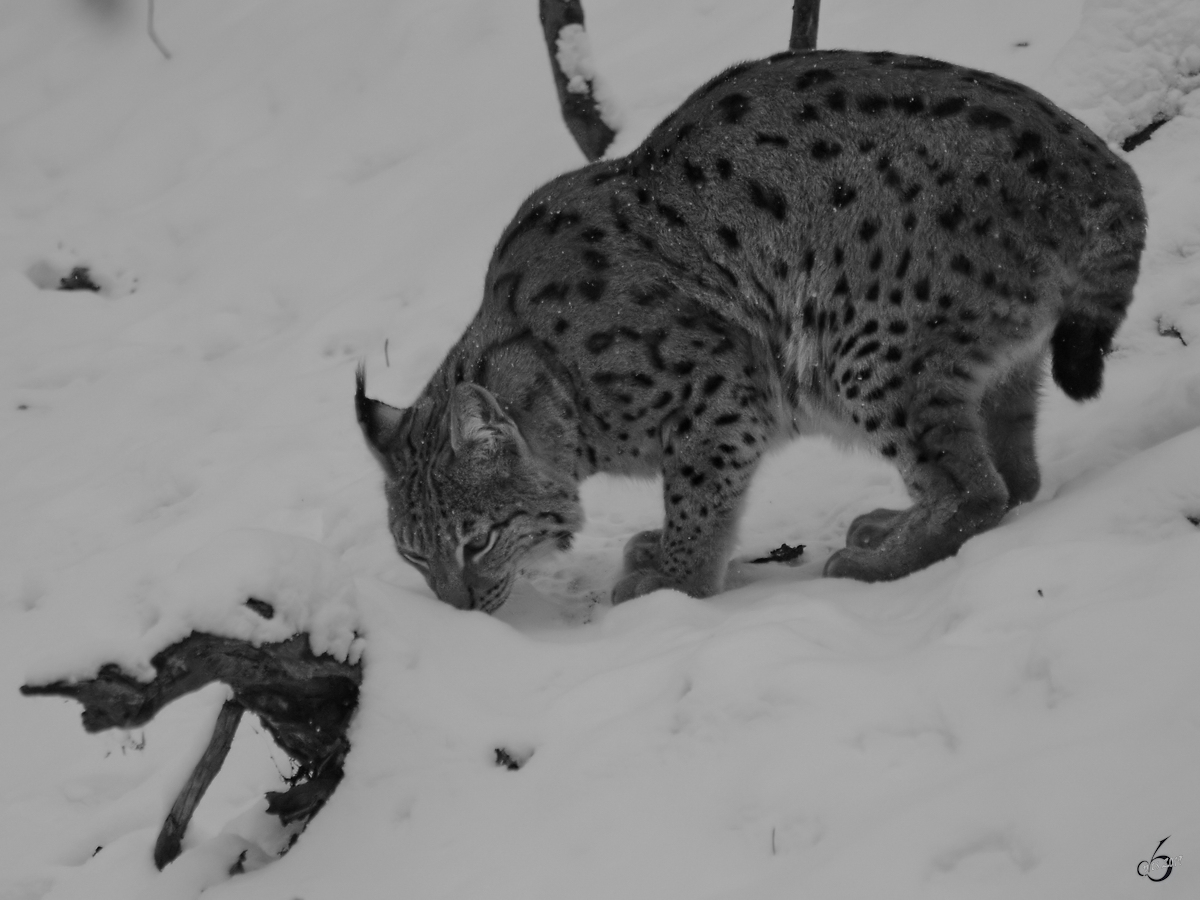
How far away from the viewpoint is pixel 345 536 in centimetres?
563

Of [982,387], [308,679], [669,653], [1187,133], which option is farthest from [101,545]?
[1187,133]

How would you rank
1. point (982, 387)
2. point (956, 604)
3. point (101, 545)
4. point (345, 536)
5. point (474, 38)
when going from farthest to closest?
1. point (474, 38)
2. point (101, 545)
3. point (345, 536)
4. point (982, 387)
5. point (956, 604)

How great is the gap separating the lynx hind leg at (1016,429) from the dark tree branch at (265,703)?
260cm

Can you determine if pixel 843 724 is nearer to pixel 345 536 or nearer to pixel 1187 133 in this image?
pixel 345 536

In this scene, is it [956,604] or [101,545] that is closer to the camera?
[956,604]

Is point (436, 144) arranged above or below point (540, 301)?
below

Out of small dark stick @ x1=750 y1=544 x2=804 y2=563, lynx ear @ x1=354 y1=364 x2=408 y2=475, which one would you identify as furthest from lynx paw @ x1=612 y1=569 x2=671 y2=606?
lynx ear @ x1=354 y1=364 x2=408 y2=475

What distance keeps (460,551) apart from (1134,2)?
4.95 meters

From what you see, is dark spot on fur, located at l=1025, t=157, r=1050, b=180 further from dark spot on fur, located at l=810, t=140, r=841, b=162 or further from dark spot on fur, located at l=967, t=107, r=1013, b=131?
dark spot on fur, located at l=810, t=140, r=841, b=162

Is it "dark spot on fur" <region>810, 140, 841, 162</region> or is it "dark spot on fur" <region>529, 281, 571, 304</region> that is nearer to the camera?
"dark spot on fur" <region>810, 140, 841, 162</region>

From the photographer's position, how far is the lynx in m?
4.23

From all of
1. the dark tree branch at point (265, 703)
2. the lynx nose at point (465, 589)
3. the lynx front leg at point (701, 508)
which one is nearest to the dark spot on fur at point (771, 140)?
the lynx front leg at point (701, 508)

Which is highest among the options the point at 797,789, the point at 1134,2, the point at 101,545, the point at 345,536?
the point at 1134,2
